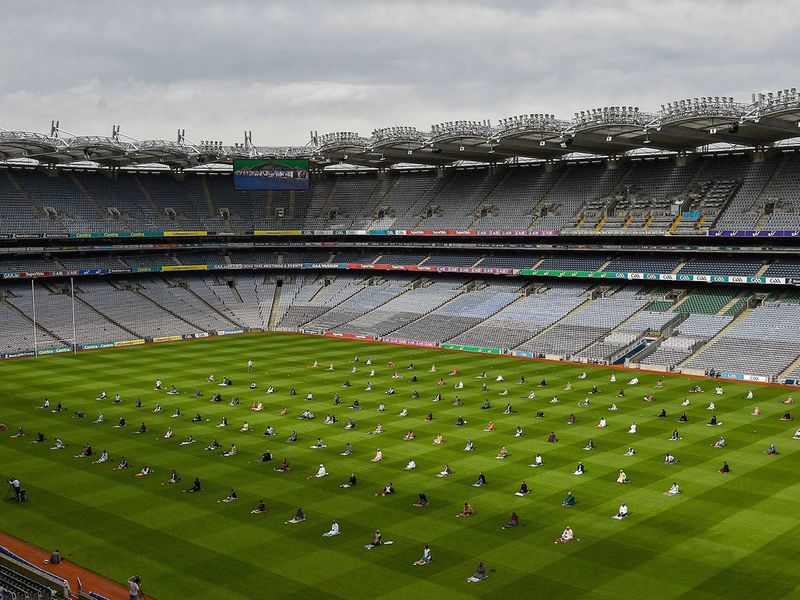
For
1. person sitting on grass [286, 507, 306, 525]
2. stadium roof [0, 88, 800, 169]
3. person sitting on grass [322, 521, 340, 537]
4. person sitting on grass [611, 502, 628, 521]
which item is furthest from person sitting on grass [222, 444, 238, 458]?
stadium roof [0, 88, 800, 169]

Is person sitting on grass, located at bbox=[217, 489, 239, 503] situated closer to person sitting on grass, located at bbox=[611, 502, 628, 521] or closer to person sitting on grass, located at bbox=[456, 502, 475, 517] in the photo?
person sitting on grass, located at bbox=[456, 502, 475, 517]

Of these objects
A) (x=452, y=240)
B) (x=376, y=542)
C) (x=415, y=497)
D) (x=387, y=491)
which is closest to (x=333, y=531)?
(x=376, y=542)

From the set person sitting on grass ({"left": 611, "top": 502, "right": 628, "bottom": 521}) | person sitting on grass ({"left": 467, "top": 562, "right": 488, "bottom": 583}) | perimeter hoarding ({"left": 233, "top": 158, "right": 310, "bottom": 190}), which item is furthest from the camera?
perimeter hoarding ({"left": 233, "top": 158, "right": 310, "bottom": 190})

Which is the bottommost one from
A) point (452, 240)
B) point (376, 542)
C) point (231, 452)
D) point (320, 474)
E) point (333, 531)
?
point (376, 542)

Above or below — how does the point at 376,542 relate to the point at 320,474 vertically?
below

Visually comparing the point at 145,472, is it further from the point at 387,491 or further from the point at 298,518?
the point at 387,491

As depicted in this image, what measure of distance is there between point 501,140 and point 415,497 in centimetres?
5405

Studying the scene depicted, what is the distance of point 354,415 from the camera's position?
51.0m

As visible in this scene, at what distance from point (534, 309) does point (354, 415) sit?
38.6 metres

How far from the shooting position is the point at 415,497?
3516cm

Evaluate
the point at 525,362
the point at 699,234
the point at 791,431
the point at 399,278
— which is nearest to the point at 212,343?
the point at 399,278

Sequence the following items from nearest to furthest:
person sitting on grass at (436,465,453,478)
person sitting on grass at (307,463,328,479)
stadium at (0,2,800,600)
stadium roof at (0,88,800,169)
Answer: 1. stadium at (0,2,800,600)
2. person sitting on grass at (436,465,453,478)
3. person sitting on grass at (307,463,328,479)
4. stadium roof at (0,88,800,169)

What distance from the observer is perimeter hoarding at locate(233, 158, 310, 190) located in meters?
98.1

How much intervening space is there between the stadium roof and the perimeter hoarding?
1056 millimetres
